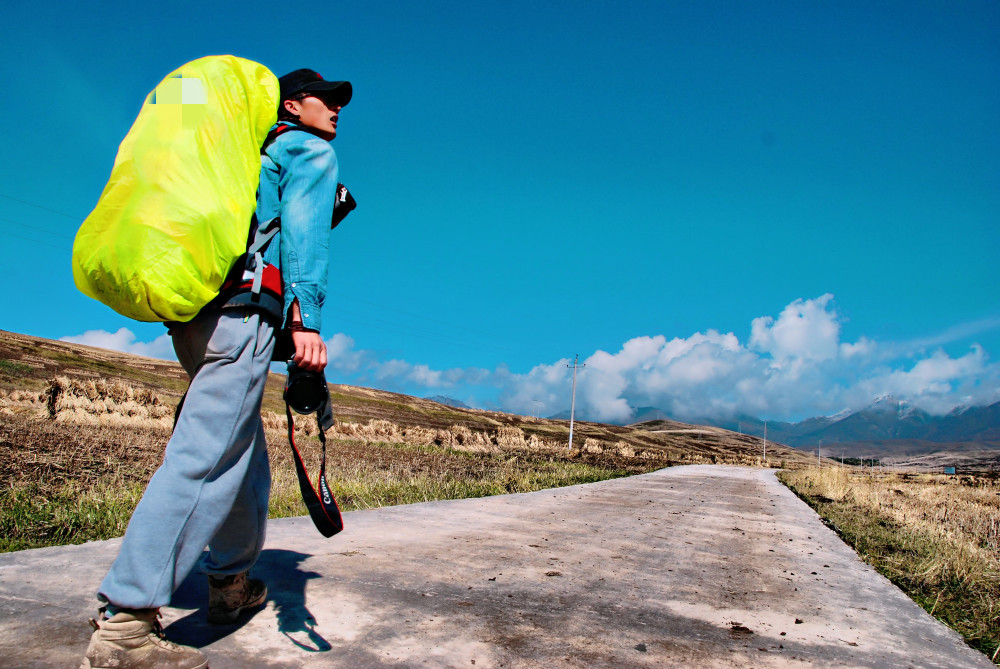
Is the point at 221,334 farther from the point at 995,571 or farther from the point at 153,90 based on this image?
the point at 995,571

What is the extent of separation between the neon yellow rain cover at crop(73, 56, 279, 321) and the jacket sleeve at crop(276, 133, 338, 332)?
15 cm

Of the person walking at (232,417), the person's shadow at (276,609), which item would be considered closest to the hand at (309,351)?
the person walking at (232,417)

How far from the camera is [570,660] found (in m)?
1.87

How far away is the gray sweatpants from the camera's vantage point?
1575 mm

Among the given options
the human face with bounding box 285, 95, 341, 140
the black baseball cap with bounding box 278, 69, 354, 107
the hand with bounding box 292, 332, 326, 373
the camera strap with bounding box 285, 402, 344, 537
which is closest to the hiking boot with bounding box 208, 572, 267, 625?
the camera strap with bounding box 285, 402, 344, 537

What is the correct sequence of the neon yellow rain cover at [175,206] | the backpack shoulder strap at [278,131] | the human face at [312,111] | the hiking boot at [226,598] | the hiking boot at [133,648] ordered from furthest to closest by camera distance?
the human face at [312,111], the backpack shoulder strap at [278,131], the hiking boot at [226,598], the neon yellow rain cover at [175,206], the hiking boot at [133,648]

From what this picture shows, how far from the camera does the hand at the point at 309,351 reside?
188 centimetres

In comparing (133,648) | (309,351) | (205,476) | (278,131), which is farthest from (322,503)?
(278,131)

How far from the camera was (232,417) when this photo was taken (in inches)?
69.1

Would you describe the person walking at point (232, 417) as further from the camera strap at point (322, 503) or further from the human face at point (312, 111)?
the camera strap at point (322, 503)

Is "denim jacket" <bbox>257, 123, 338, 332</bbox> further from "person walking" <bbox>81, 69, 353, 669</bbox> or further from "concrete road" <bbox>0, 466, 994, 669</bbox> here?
"concrete road" <bbox>0, 466, 994, 669</bbox>

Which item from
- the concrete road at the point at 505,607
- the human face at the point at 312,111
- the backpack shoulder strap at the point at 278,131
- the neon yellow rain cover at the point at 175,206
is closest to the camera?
the neon yellow rain cover at the point at 175,206

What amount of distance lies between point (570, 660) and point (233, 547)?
3.68 ft

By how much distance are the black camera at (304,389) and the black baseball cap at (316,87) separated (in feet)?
3.35
